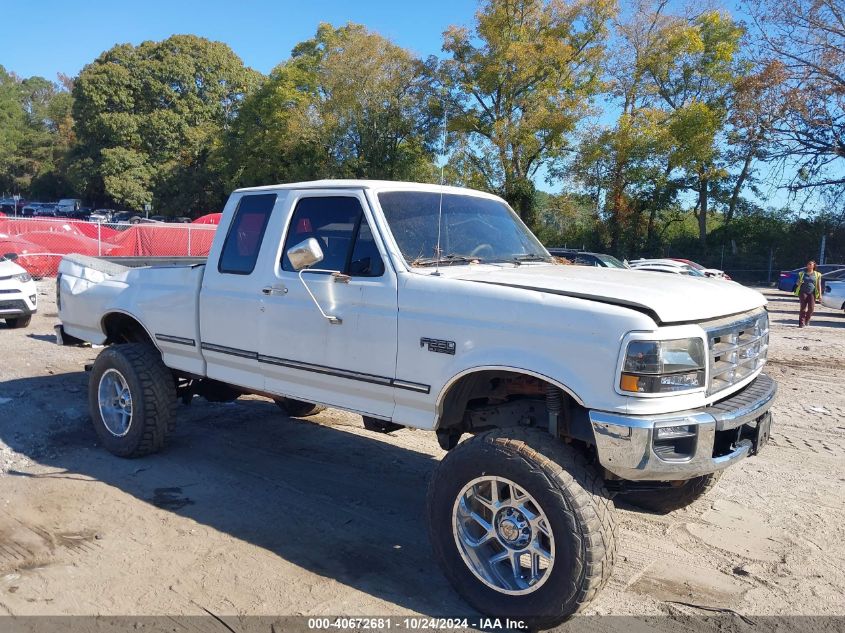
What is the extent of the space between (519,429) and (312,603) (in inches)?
57.1

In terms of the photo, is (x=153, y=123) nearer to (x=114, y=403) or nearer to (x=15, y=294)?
(x=15, y=294)

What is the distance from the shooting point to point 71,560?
13.6 ft

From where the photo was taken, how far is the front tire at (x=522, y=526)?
10.7 feet

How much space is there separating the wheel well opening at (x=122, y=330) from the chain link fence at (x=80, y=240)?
37.3 ft

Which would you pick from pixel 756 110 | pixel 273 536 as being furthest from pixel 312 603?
pixel 756 110

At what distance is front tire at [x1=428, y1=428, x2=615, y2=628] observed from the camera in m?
3.27

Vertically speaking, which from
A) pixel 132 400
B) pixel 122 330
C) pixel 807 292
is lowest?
pixel 132 400

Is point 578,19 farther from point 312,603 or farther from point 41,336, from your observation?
point 312,603

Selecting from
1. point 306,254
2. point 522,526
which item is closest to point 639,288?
point 522,526

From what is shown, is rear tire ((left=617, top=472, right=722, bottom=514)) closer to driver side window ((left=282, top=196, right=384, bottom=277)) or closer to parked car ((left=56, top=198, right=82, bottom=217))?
driver side window ((left=282, top=196, right=384, bottom=277))

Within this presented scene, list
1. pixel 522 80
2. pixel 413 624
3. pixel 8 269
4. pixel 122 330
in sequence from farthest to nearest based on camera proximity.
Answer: pixel 522 80 < pixel 8 269 < pixel 122 330 < pixel 413 624

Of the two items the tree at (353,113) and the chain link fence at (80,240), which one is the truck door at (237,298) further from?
the tree at (353,113)

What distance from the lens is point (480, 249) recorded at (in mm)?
4656

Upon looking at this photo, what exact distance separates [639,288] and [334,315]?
1.82 meters
